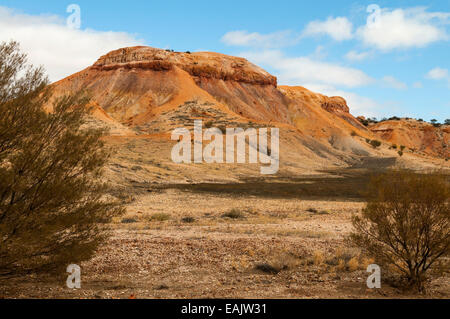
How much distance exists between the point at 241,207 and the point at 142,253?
499 inches

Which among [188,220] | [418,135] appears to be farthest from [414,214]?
[418,135]

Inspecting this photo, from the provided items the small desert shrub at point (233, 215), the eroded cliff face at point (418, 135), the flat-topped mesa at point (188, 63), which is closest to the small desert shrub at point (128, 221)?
the small desert shrub at point (233, 215)

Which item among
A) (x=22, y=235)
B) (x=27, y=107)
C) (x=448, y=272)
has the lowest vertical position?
(x=448, y=272)

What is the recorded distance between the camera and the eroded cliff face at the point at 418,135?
120 metres

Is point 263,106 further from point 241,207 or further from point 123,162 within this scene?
point 241,207

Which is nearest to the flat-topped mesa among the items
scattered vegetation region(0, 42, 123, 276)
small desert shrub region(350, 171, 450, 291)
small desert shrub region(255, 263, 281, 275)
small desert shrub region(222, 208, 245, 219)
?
small desert shrub region(222, 208, 245, 219)

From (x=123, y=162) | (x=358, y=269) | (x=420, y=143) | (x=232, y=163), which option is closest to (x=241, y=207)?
(x=358, y=269)

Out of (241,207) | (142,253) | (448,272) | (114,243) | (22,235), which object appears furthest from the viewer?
(241,207)

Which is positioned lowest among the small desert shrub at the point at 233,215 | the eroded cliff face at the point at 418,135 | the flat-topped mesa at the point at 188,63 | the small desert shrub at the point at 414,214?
the small desert shrub at the point at 233,215

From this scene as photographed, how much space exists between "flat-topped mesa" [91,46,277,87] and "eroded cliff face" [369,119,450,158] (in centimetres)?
4840

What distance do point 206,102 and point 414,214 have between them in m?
71.6

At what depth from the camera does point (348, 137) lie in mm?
89188

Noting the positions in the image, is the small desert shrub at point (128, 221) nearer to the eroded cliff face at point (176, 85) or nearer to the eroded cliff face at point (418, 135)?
the eroded cliff face at point (176, 85)

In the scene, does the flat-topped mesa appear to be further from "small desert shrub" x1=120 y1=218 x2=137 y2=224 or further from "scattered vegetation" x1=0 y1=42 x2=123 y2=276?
"scattered vegetation" x1=0 y1=42 x2=123 y2=276
